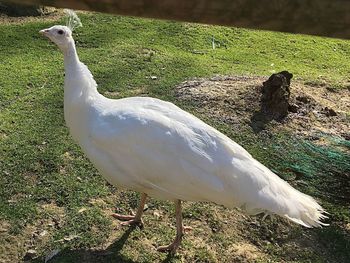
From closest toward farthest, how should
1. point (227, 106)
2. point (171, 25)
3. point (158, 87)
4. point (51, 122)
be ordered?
point (51, 122) → point (227, 106) → point (158, 87) → point (171, 25)

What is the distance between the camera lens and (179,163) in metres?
2.79

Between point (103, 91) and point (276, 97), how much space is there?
4.95 ft

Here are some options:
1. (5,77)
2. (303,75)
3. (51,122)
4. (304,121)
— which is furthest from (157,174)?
(303,75)

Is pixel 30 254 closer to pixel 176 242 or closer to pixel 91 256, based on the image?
pixel 91 256

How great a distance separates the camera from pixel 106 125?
2.96 metres

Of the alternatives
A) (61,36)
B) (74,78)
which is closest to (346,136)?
(74,78)

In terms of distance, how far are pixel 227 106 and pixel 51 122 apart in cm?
145

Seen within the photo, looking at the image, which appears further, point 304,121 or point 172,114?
point 304,121

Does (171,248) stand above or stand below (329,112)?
below

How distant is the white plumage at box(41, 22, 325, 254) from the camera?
2787 millimetres

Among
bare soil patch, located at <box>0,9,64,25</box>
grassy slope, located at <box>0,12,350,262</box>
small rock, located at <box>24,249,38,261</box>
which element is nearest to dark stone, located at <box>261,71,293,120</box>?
grassy slope, located at <box>0,12,350,262</box>

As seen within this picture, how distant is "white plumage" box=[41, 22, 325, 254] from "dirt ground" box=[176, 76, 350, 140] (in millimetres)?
1340

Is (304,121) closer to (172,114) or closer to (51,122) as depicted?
(172,114)

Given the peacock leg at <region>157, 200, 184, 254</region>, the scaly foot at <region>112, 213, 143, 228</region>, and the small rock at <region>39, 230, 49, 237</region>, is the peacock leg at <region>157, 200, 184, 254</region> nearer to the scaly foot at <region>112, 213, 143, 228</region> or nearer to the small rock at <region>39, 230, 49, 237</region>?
the scaly foot at <region>112, 213, 143, 228</region>
